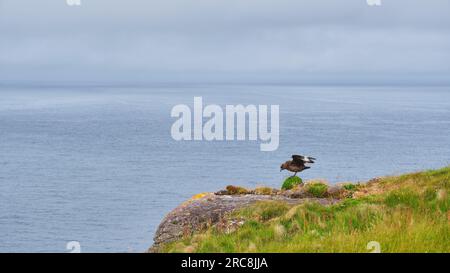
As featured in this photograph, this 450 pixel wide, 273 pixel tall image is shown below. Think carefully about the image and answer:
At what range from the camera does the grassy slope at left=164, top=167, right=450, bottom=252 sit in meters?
12.6

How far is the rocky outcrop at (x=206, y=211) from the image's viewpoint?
20797 millimetres

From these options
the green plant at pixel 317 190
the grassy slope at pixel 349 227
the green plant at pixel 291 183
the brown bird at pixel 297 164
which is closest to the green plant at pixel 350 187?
the green plant at pixel 317 190

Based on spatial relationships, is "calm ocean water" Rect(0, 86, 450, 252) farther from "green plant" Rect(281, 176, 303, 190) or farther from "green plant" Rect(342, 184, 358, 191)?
"green plant" Rect(342, 184, 358, 191)

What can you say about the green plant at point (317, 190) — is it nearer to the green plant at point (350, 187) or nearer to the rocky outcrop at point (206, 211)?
the rocky outcrop at point (206, 211)

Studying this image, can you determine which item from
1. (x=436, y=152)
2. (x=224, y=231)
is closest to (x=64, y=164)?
(x=436, y=152)

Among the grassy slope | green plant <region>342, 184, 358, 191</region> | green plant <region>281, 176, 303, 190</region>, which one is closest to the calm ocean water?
green plant <region>281, 176, 303, 190</region>

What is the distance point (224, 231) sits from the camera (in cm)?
1845

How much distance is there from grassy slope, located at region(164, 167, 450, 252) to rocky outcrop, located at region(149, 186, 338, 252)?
4.11 ft

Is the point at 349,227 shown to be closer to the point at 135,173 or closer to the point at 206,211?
the point at 206,211

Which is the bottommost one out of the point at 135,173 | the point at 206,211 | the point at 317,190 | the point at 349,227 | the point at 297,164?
the point at 135,173

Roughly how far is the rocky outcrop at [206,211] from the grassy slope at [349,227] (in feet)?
4.11

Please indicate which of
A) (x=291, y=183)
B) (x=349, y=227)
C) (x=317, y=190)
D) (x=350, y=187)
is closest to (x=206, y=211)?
(x=317, y=190)

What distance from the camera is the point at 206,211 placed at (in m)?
22.2

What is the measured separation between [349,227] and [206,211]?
7469mm
